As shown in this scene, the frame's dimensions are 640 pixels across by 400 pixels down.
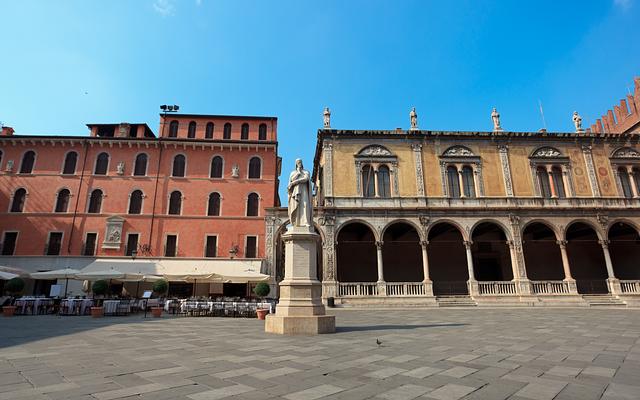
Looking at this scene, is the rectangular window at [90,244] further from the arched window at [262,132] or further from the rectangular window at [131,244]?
the arched window at [262,132]

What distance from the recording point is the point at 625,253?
24.1 m

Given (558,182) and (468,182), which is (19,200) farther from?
(558,182)

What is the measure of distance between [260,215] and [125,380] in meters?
19.9

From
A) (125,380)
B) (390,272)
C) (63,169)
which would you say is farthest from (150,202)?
(125,380)

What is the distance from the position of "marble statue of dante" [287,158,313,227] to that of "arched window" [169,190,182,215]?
53.2ft

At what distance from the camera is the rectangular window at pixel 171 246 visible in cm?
2267

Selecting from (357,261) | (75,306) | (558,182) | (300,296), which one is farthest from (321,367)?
(558,182)

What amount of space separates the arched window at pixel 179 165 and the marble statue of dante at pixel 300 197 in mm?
16798

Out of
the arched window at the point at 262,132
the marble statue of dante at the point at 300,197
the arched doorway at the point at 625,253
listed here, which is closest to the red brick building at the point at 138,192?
the arched window at the point at 262,132

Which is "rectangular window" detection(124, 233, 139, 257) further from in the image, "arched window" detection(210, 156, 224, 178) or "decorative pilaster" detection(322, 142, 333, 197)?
"decorative pilaster" detection(322, 142, 333, 197)

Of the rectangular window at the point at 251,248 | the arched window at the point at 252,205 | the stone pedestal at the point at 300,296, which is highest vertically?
the arched window at the point at 252,205

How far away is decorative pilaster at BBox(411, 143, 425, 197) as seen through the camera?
71.6ft

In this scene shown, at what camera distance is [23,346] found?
641 centimetres

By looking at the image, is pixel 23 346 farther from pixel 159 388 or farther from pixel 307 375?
pixel 307 375
